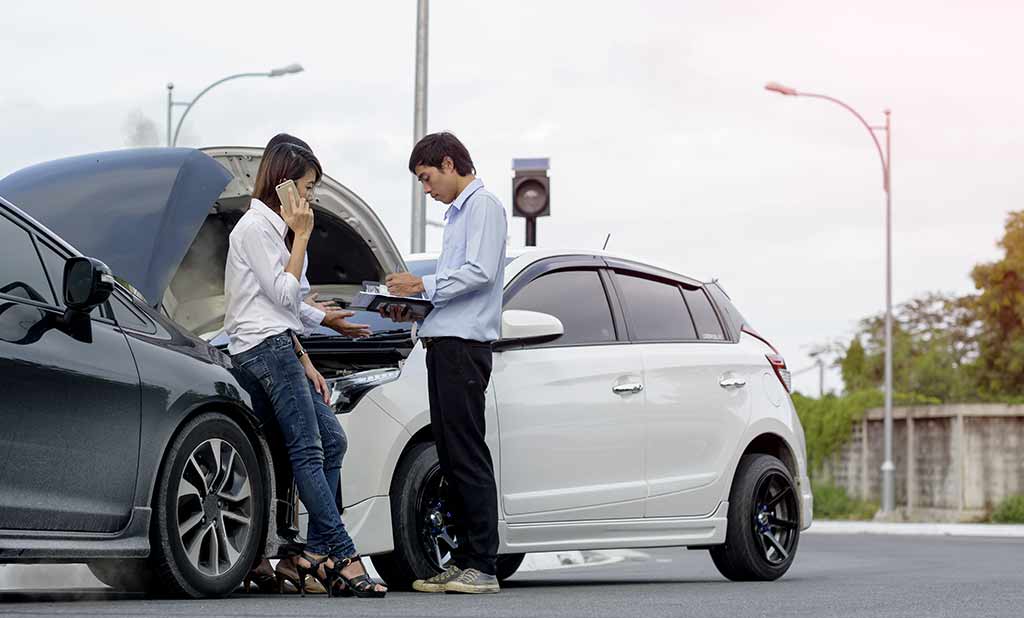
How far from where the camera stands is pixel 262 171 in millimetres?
7590

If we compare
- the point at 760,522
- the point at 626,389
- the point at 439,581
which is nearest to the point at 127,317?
the point at 439,581

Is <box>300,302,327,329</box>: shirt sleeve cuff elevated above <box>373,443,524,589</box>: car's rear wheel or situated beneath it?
elevated above

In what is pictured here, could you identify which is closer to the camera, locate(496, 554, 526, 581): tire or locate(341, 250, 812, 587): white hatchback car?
locate(341, 250, 812, 587): white hatchback car

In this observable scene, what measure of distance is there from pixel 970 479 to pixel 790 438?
24080 mm

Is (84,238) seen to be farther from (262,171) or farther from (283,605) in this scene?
(283,605)

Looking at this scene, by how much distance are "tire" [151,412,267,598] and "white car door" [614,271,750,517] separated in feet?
8.33

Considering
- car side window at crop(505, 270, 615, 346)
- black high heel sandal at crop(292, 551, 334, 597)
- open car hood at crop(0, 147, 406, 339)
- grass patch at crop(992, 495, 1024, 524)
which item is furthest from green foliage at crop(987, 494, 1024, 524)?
black high heel sandal at crop(292, 551, 334, 597)

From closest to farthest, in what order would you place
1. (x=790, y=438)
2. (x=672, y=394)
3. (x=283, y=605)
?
(x=283, y=605)
(x=672, y=394)
(x=790, y=438)

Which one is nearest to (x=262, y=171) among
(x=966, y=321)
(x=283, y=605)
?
(x=283, y=605)

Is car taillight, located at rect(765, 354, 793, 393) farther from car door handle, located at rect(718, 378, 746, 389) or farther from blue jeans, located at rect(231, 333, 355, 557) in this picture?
blue jeans, located at rect(231, 333, 355, 557)

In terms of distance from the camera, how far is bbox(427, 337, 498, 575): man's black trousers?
7750 millimetres

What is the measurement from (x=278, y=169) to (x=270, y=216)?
24 centimetres

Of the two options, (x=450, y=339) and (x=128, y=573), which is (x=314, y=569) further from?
(x=450, y=339)

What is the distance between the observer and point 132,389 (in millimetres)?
6668
